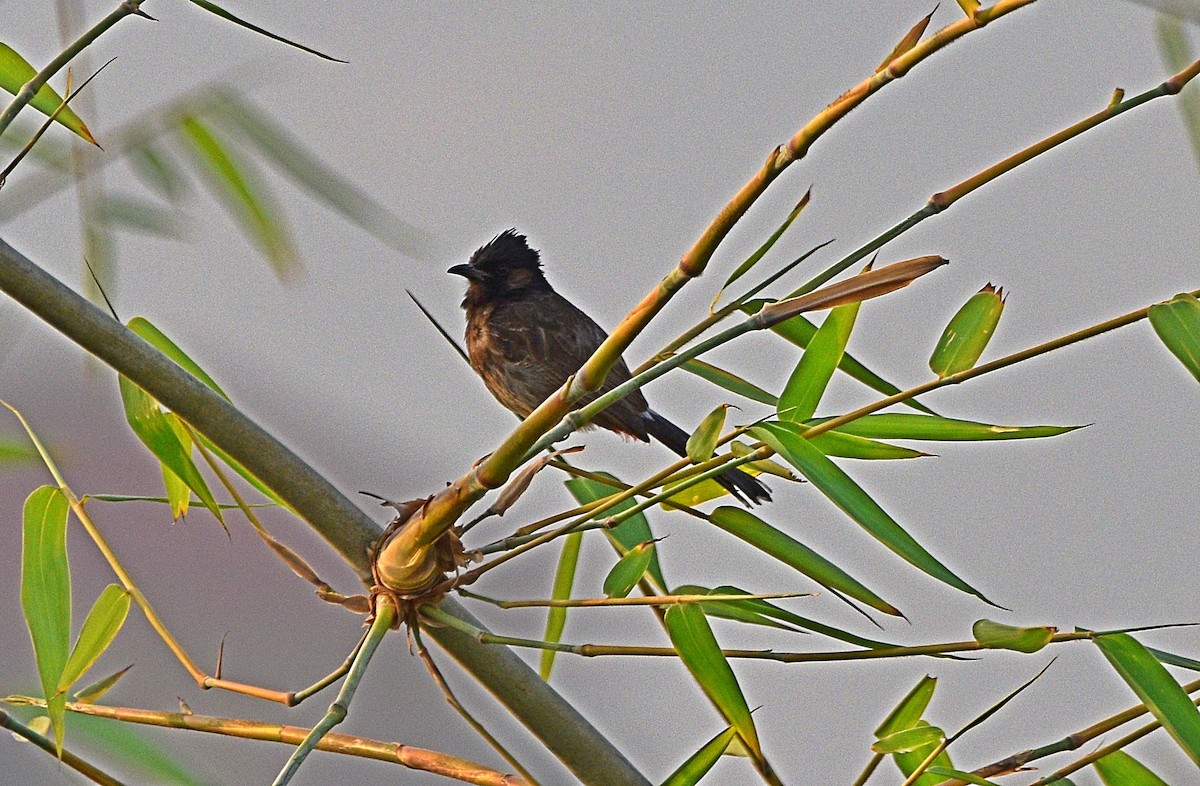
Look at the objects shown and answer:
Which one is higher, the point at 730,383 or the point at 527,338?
the point at 527,338

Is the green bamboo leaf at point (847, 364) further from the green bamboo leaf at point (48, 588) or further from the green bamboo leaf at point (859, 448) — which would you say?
the green bamboo leaf at point (48, 588)

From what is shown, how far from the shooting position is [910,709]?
911 millimetres

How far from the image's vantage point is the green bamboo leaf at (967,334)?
0.70m

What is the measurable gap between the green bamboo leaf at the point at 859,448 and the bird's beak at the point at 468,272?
1393 mm

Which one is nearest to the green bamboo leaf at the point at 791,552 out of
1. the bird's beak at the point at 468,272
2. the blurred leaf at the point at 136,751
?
the blurred leaf at the point at 136,751

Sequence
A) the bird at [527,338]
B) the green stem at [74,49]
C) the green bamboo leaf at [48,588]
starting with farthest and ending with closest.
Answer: the bird at [527,338] → the green bamboo leaf at [48,588] → the green stem at [74,49]

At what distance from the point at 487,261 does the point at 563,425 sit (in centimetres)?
169

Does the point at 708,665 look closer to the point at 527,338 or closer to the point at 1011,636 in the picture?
the point at 1011,636

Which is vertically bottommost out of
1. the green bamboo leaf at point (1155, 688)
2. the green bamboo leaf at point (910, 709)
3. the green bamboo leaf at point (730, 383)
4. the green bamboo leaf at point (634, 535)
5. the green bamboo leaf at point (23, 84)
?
the green bamboo leaf at point (1155, 688)

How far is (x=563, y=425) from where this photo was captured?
0.55 m

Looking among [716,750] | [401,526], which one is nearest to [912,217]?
[401,526]

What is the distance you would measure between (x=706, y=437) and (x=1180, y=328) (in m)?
0.24

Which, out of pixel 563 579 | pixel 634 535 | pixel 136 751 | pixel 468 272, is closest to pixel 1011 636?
pixel 634 535

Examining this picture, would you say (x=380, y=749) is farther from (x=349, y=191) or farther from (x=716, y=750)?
(x=349, y=191)
